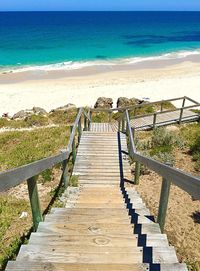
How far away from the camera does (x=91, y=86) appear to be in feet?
104

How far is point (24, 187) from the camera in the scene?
28.1ft

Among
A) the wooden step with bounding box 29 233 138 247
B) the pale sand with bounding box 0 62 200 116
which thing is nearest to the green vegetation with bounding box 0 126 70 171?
the wooden step with bounding box 29 233 138 247

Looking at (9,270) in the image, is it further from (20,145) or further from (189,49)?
(189,49)

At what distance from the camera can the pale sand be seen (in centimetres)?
2697

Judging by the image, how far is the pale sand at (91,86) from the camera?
27.0m

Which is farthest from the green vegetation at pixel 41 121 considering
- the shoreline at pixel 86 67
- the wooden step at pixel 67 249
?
the shoreline at pixel 86 67

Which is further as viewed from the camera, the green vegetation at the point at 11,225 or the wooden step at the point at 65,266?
the green vegetation at the point at 11,225

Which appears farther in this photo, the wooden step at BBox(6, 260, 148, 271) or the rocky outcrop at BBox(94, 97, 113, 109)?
the rocky outcrop at BBox(94, 97, 113, 109)

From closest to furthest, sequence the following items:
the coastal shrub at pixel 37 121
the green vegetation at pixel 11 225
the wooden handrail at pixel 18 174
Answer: the wooden handrail at pixel 18 174, the green vegetation at pixel 11 225, the coastal shrub at pixel 37 121

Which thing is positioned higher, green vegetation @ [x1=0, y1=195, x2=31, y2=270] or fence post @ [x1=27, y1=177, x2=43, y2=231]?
fence post @ [x1=27, y1=177, x2=43, y2=231]

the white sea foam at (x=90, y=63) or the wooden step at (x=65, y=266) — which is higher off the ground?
the white sea foam at (x=90, y=63)

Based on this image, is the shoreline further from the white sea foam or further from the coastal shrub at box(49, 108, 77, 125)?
the coastal shrub at box(49, 108, 77, 125)

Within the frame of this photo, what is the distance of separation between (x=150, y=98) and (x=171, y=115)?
35.7ft

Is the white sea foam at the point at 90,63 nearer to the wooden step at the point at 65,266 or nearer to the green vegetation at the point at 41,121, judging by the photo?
the green vegetation at the point at 41,121
